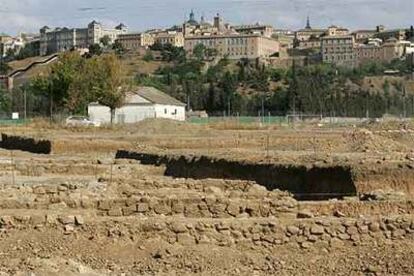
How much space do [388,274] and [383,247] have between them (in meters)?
0.73

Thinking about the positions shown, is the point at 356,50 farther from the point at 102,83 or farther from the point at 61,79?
the point at 102,83

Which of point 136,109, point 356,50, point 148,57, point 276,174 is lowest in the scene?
point 276,174

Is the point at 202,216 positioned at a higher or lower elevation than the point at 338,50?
lower

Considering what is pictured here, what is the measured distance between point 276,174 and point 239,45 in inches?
6847

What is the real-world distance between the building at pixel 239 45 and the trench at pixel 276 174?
16163 cm

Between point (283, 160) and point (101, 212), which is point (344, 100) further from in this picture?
point (101, 212)

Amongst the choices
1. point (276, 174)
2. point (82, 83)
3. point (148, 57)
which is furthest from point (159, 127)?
point (148, 57)

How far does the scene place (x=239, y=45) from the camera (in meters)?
194

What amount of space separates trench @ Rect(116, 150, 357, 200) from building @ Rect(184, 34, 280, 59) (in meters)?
162

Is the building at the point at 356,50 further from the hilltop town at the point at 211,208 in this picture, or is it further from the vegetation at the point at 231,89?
the hilltop town at the point at 211,208

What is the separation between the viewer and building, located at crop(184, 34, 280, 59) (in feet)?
623

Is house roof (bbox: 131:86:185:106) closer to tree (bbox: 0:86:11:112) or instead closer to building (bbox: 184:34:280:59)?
tree (bbox: 0:86:11:112)

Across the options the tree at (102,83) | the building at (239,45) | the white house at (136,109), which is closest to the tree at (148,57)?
the building at (239,45)

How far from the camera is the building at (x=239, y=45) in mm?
189875
